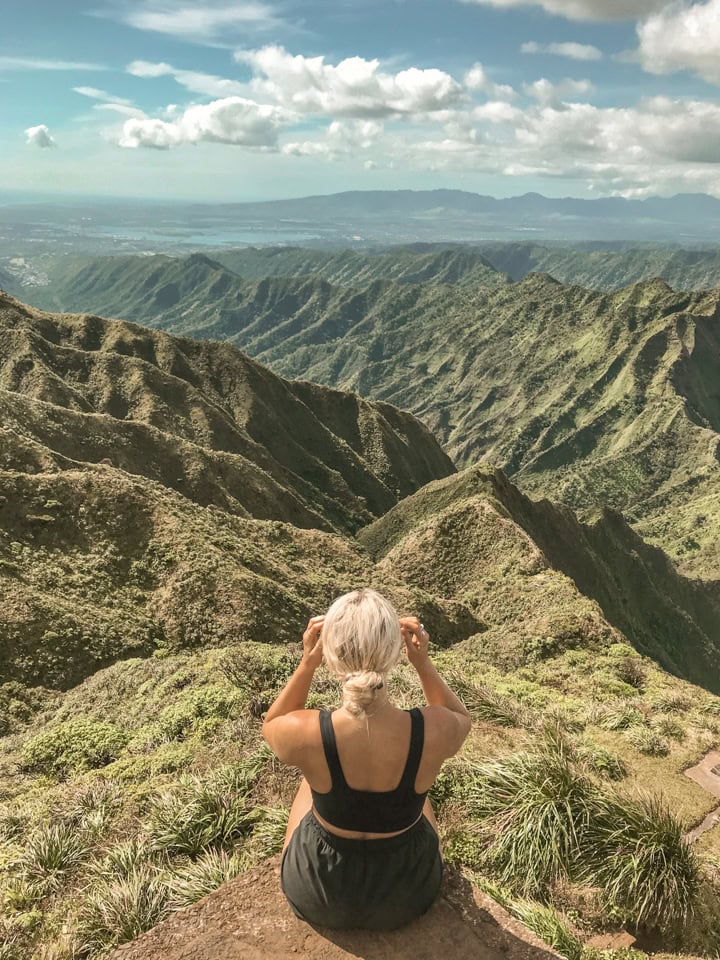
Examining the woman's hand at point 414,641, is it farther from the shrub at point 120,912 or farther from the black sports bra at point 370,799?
the shrub at point 120,912

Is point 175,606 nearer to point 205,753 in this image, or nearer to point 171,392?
point 205,753

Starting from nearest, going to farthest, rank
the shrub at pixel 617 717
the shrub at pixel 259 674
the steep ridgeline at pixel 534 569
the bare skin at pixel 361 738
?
the bare skin at pixel 361 738
the shrub at pixel 617 717
the shrub at pixel 259 674
the steep ridgeline at pixel 534 569

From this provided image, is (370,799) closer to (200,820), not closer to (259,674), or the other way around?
(200,820)

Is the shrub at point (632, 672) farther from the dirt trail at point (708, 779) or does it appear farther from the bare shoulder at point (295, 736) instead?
the bare shoulder at point (295, 736)

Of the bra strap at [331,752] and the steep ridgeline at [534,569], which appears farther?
the steep ridgeline at [534,569]

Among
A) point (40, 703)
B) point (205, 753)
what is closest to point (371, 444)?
point (40, 703)

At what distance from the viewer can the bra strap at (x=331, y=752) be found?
→ 4.99 meters

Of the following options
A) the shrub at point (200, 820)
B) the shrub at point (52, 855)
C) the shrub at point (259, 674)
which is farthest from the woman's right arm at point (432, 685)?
the shrub at point (259, 674)

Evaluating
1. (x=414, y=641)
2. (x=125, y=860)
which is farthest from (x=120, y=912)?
(x=414, y=641)

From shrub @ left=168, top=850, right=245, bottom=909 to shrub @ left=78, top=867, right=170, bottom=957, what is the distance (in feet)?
0.46

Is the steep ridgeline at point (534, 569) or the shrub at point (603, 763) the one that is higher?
the shrub at point (603, 763)

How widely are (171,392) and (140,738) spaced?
8310 centimetres

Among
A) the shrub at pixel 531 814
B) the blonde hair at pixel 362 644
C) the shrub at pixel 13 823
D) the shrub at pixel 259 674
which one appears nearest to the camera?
the blonde hair at pixel 362 644

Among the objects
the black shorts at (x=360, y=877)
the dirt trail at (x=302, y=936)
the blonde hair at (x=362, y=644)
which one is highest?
the blonde hair at (x=362, y=644)
